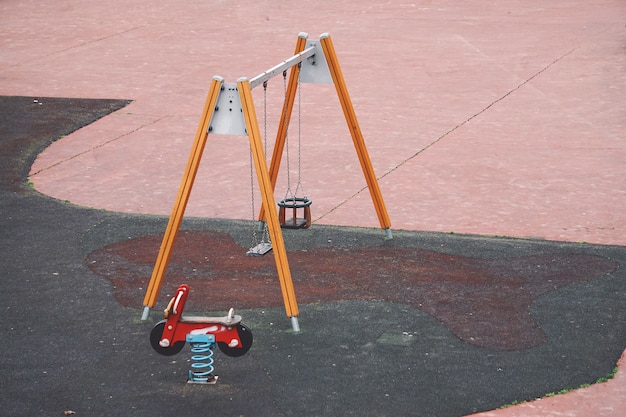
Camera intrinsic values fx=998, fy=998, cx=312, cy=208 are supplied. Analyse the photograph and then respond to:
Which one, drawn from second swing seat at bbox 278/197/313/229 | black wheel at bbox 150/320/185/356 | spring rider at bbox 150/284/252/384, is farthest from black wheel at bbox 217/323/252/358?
second swing seat at bbox 278/197/313/229

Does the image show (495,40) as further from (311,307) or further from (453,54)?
(311,307)

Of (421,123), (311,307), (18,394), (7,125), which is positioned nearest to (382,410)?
(311,307)

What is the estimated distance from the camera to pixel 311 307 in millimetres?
7301

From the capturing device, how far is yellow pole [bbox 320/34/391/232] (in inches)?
323

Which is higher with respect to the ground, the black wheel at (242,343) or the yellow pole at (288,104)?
the yellow pole at (288,104)

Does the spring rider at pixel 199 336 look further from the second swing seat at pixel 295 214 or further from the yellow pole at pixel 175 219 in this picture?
the second swing seat at pixel 295 214

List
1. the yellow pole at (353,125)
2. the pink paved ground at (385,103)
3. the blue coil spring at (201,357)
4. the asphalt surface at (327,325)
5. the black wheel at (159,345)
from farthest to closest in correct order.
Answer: the pink paved ground at (385,103) → the yellow pole at (353,125) → the black wheel at (159,345) → the blue coil spring at (201,357) → the asphalt surface at (327,325)

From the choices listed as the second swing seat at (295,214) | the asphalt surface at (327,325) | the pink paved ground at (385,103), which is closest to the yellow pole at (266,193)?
the asphalt surface at (327,325)

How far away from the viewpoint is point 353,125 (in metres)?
8.41

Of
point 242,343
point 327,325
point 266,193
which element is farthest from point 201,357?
point 266,193

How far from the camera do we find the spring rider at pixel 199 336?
243 inches

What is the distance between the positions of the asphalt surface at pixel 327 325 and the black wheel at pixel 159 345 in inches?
6.4

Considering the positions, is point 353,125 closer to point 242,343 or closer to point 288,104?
point 288,104

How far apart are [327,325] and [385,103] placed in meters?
6.51
